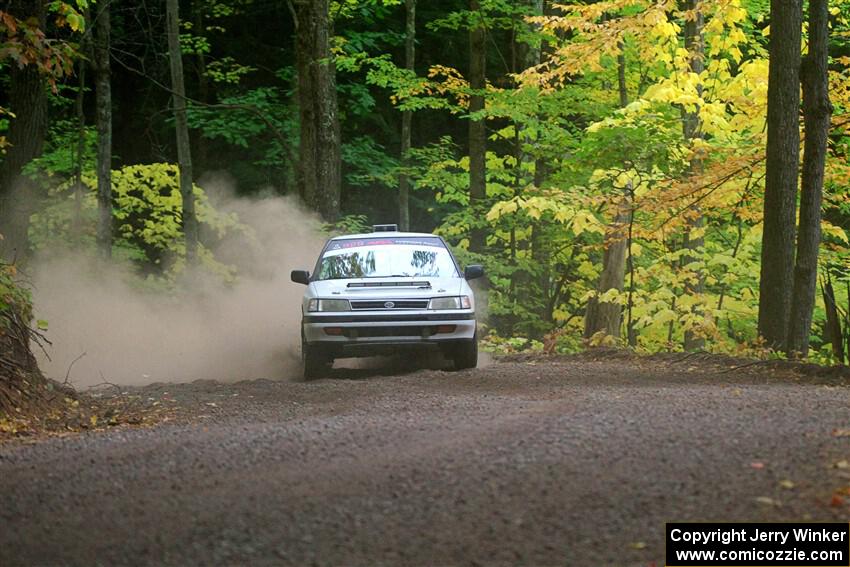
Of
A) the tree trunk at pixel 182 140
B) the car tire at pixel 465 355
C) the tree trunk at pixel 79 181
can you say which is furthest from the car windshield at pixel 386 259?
the tree trunk at pixel 79 181

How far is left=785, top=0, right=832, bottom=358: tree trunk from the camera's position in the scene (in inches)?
586

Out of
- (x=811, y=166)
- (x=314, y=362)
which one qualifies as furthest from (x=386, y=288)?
(x=811, y=166)

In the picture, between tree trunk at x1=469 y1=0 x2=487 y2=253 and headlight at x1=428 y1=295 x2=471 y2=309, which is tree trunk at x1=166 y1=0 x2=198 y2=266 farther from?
headlight at x1=428 y1=295 x2=471 y2=309

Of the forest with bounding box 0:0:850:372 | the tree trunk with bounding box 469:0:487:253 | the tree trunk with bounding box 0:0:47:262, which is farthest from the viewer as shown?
the tree trunk with bounding box 469:0:487:253

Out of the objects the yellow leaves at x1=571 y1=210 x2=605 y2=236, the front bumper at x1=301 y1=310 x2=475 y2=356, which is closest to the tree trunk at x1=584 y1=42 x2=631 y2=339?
the yellow leaves at x1=571 y1=210 x2=605 y2=236

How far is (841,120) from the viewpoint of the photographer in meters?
18.3

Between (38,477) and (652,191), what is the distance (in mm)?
14007

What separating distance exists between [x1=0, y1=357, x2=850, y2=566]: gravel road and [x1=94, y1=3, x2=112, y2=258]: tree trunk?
15.8 meters

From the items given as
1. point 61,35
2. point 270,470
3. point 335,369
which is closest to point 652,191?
point 335,369

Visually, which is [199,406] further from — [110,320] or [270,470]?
[110,320]

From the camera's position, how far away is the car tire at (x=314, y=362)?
14703 millimetres

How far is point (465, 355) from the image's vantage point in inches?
596

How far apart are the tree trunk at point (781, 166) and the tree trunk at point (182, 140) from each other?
48.6 feet

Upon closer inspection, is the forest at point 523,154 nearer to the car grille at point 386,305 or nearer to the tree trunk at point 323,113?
the tree trunk at point 323,113
